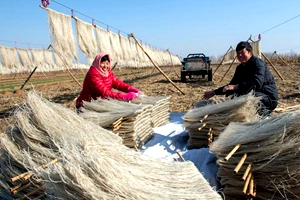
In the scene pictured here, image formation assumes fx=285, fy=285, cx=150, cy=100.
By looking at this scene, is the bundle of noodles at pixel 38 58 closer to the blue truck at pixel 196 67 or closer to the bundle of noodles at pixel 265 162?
the blue truck at pixel 196 67

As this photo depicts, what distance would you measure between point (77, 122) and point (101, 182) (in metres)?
1.30

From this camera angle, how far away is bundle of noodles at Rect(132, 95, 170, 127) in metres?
4.25

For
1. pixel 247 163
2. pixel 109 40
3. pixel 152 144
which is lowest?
pixel 152 144

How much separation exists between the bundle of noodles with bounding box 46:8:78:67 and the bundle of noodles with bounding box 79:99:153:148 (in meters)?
4.99

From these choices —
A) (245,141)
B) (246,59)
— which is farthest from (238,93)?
(245,141)

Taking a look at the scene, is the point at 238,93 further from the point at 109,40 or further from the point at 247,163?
the point at 109,40

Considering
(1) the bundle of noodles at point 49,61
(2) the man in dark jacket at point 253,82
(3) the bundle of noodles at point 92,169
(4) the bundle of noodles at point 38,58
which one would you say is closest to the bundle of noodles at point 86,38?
(2) the man in dark jacket at point 253,82

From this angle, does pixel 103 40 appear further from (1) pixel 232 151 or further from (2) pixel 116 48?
(1) pixel 232 151

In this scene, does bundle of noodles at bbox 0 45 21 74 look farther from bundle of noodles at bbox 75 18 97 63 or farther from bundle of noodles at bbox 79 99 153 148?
bundle of noodles at bbox 79 99 153 148

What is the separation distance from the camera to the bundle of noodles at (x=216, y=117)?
10.8 ft

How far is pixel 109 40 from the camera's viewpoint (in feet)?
39.2

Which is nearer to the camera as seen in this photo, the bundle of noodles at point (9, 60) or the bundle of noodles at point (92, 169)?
the bundle of noodles at point (92, 169)

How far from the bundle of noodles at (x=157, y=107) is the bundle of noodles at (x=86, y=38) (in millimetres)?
5505

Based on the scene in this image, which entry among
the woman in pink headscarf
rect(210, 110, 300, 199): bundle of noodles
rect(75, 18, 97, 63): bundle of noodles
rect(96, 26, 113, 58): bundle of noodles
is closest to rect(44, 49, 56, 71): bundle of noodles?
rect(96, 26, 113, 58): bundle of noodles
